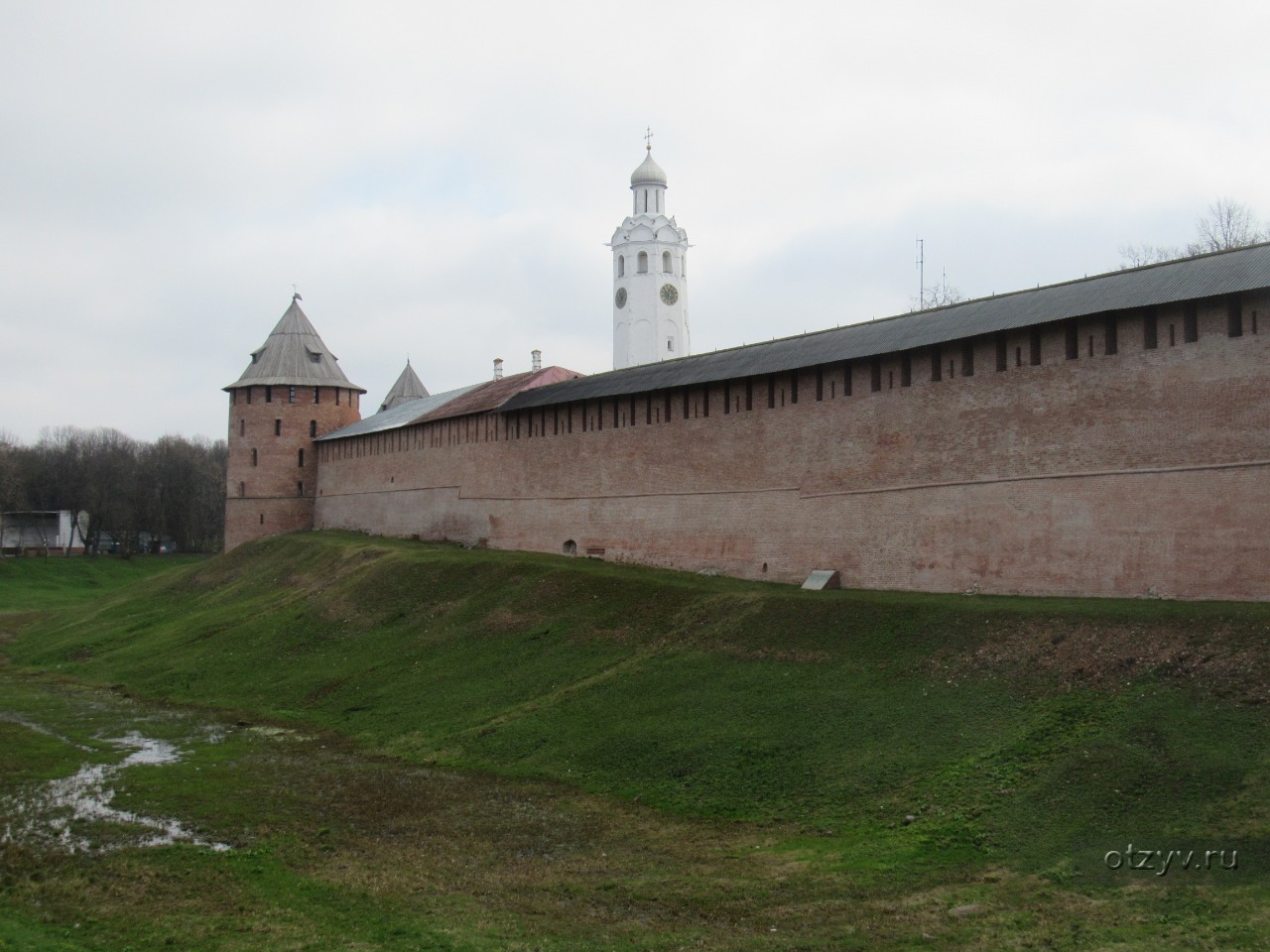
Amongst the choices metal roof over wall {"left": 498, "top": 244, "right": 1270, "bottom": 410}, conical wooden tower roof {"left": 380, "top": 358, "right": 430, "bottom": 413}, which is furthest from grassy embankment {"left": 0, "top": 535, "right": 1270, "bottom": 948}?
conical wooden tower roof {"left": 380, "top": 358, "right": 430, "bottom": 413}

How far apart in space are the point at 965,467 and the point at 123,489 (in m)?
54.4

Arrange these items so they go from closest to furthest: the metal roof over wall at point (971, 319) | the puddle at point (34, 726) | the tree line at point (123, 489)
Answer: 1. the metal roof over wall at point (971, 319)
2. the puddle at point (34, 726)
3. the tree line at point (123, 489)

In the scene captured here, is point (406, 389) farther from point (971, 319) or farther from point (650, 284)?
point (971, 319)

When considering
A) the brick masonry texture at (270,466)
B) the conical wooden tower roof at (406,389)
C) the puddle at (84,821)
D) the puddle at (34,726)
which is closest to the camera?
the puddle at (84,821)

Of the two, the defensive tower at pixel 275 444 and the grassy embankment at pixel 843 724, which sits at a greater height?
the defensive tower at pixel 275 444

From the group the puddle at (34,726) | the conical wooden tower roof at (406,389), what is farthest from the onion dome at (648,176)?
the puddle at (34,726)

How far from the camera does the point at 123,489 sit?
62156 millimetres

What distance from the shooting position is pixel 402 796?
14398 mm

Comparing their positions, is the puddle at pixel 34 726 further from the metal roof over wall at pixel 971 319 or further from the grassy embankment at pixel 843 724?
the metal roof over wall at pixel 971 319

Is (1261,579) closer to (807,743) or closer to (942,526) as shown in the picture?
(942,526)

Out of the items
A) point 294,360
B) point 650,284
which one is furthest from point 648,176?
point 294,360

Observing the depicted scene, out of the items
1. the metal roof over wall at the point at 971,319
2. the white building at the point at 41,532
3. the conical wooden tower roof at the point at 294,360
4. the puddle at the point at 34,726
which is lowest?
the puddle at the point at 34,726

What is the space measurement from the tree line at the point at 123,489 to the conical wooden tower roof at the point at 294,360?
2258 centimetres

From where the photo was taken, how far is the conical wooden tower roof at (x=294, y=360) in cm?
4303
